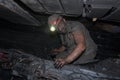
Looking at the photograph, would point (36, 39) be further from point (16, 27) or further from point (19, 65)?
point (19, 65)

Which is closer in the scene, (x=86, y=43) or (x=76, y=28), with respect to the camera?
(x=76, y=28)

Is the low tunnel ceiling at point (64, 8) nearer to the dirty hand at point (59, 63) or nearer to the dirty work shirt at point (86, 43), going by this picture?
the dirty work shirt at point (86, 43)

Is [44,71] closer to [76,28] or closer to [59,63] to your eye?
[59,63]

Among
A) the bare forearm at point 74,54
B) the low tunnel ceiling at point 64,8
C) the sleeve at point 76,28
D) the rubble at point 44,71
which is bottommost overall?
the rubble at point 44,71

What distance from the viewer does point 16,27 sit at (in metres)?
5.68

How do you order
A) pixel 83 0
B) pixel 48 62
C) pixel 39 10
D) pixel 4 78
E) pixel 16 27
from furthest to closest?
pixel 16 27, pixel 39 10, pixel 4 78, pixel 48 62, pixel 83 0

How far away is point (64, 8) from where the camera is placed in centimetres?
408

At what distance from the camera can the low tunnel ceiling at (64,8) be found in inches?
141

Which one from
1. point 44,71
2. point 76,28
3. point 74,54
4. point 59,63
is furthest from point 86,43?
point 44,71

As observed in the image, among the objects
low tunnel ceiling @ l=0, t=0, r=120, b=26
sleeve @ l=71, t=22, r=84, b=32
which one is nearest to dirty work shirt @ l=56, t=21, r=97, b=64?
sleeve @ l=71, t=22, r=84, b=32

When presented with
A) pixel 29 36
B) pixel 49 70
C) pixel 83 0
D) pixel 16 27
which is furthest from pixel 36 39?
pixel 83 0

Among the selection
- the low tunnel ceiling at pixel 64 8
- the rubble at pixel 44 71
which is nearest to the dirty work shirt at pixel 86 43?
the low tunnel ceiling at pixel 64 8

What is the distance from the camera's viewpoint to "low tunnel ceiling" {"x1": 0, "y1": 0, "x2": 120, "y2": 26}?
3588mm

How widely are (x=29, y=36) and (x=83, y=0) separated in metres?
2.59
